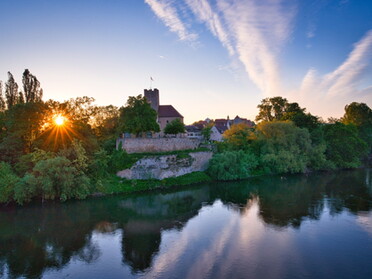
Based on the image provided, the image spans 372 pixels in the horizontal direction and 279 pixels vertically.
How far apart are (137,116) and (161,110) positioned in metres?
15.6

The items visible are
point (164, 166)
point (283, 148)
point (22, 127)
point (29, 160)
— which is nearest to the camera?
point (29, 160)

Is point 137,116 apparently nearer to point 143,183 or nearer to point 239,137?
point 143,183

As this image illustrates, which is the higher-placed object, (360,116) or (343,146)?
(360,116)

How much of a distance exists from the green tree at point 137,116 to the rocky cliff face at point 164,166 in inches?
197

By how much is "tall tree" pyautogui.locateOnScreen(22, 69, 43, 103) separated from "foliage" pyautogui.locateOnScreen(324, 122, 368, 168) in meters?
45.6

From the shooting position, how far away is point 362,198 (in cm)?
2455

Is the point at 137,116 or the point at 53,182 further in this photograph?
the point at 137,116

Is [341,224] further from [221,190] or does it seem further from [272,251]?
[221,190]

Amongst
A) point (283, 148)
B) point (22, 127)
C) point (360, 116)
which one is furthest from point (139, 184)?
point (360, 116)

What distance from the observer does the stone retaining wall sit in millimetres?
34531

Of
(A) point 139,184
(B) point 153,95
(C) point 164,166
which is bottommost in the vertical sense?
(A) point 139,184

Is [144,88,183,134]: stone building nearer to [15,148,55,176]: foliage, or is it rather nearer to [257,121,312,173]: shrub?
[257,121,312,173]: shrub

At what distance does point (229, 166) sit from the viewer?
35531 mm

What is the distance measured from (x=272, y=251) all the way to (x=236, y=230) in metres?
3.64
